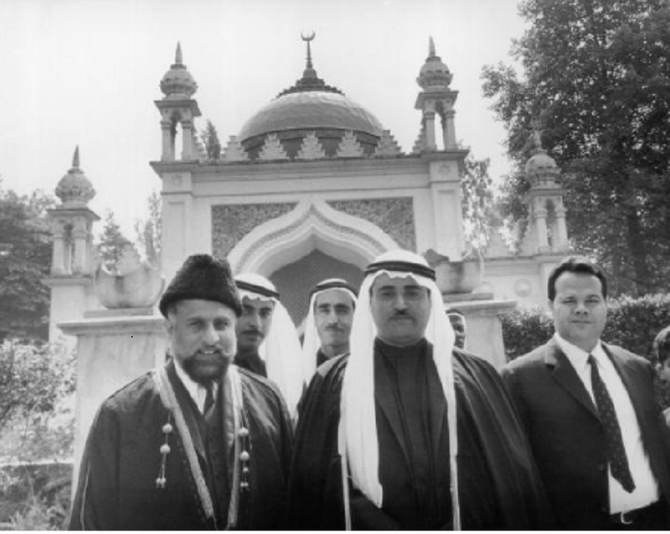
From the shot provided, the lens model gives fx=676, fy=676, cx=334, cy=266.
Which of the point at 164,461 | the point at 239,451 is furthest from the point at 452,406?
the point at 164,461

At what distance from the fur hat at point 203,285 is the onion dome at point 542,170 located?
1109 centimetres

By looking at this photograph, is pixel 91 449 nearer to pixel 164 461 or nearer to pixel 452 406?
pixel 164 461

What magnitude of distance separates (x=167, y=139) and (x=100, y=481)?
31.8ft

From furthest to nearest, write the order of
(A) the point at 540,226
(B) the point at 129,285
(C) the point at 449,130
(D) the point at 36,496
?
(A) the point at 540,226, (C) the point at 449,130, (D) the point at 36,496, (B) the point at 129,285

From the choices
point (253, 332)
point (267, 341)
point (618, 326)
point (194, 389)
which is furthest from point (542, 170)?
point (194, 389)

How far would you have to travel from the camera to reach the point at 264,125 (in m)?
12.6

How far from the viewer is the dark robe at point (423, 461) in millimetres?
2285

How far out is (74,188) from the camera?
13.4 meters

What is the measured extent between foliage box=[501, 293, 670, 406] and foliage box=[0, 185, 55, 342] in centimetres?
820

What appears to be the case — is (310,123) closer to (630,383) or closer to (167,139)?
(167,139)

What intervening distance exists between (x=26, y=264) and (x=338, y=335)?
11045mm

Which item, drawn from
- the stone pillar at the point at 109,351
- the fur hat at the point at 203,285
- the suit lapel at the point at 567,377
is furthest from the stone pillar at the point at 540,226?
the fur hat at the point at 203,285

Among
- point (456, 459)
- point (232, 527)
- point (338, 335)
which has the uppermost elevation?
point (338, 335)

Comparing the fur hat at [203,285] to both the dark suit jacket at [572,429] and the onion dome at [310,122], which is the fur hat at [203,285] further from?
the onion dome at [310,122]
